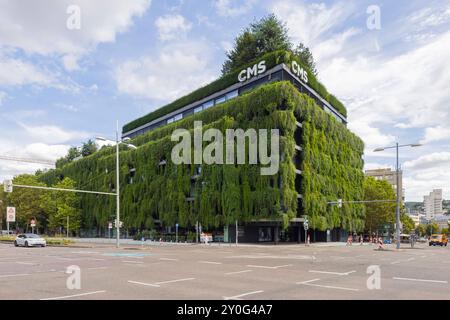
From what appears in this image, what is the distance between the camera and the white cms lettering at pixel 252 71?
5625cm

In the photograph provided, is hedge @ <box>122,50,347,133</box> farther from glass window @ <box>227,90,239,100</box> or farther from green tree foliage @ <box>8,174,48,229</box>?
green tree foliage @ <box>8,174,48,229</box>

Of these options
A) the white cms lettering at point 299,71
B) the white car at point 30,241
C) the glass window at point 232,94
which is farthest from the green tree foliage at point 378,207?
the white car at point 30,241

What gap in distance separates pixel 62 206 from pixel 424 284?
75.8m

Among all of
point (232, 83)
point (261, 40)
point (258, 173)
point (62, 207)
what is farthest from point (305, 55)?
point (62, 207)

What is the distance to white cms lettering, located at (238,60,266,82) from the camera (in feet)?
185

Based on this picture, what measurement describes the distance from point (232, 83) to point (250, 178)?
19.5m

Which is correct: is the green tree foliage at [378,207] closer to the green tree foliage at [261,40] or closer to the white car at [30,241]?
the green tree foliage at [261,40]

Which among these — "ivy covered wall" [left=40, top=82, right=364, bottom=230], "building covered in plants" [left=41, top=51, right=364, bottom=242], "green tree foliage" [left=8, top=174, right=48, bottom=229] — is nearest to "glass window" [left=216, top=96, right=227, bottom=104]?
"building covered in plants" [left=41, top=51, right=364, bottom=242]

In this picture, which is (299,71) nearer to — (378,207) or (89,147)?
(378,207)

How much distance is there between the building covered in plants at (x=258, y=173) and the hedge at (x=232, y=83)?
163 mm

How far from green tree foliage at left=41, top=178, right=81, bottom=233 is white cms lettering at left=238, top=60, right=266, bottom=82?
1701 inches

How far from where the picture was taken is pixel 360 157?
72.9 meters
